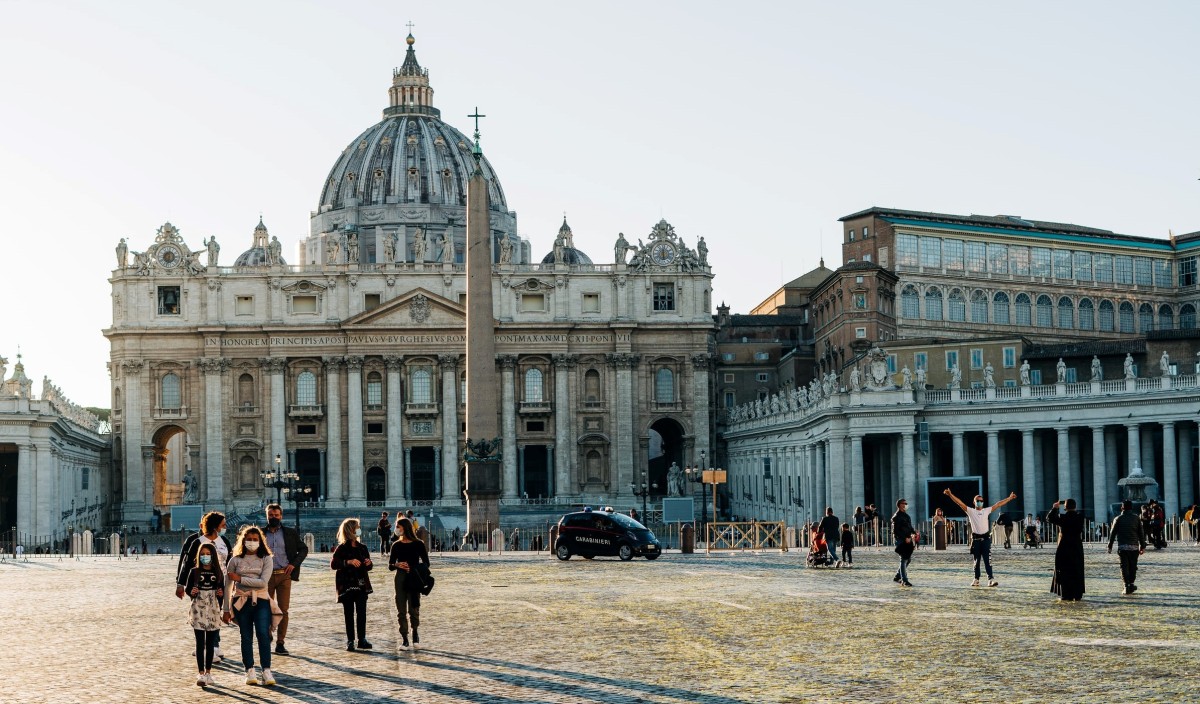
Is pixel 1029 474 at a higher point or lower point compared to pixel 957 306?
lower

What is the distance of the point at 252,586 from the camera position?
20.3 meters

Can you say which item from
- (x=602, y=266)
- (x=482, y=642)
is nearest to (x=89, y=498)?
(x=602, y=266)

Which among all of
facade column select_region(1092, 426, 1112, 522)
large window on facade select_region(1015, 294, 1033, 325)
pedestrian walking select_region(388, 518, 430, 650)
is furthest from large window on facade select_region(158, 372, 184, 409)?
pedestrian walking select_region(388, 518, 430, 650)

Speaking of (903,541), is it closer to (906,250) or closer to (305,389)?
(906,250)

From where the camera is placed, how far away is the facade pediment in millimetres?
113938

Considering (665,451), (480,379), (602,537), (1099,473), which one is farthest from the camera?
(665,451)

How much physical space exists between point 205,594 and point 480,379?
31987 mm

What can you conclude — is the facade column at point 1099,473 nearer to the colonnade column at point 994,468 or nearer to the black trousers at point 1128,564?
the colonnade column at point 994,468

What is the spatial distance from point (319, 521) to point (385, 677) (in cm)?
8321

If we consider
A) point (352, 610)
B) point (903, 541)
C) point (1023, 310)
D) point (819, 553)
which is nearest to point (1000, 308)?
point (1023, 310)

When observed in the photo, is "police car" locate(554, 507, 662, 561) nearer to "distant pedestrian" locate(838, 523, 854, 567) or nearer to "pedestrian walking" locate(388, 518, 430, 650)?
"distant pedestrian" locate(838, 523, 854, 567)

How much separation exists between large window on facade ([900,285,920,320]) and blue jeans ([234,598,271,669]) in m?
85.4

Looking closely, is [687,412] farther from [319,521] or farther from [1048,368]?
[1048,368]

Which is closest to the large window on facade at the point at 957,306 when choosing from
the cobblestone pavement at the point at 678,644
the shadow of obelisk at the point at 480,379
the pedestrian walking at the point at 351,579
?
the shadow of obelisk at the point at 480,379
